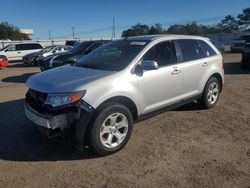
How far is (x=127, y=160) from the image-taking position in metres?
4.43

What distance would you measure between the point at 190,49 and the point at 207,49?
72cm

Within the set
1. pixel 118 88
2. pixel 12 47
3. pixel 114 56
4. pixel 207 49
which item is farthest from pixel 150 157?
pixel 12 47

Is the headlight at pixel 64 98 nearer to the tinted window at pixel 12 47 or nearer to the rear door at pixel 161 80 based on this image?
the rear door at pixel 161 80

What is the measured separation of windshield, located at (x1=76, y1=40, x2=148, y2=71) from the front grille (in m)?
1.15

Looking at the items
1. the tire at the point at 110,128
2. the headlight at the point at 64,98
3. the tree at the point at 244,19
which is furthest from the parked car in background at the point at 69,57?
the tree at the point at 244,19

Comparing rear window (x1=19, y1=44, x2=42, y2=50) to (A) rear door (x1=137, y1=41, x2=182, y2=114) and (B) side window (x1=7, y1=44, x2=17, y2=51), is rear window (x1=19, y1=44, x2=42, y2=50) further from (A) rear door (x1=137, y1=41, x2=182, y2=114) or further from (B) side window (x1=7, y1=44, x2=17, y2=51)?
(A) rear door (x1=137, y1=41, x2=182, y2=114)

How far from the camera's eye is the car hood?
4348 mm

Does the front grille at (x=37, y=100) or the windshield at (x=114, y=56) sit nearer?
the front grille at (x=37, y=100)

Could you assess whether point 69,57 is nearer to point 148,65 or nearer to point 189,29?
point 148,65

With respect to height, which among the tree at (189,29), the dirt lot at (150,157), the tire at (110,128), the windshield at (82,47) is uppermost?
the tree at (189,29)

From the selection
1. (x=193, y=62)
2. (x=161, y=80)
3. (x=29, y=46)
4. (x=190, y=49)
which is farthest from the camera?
(x=29, y=46)

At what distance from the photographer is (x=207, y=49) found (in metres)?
6.85

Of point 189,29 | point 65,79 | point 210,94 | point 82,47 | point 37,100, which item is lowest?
point 210,94

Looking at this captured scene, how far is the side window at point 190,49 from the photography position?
20.0ft
